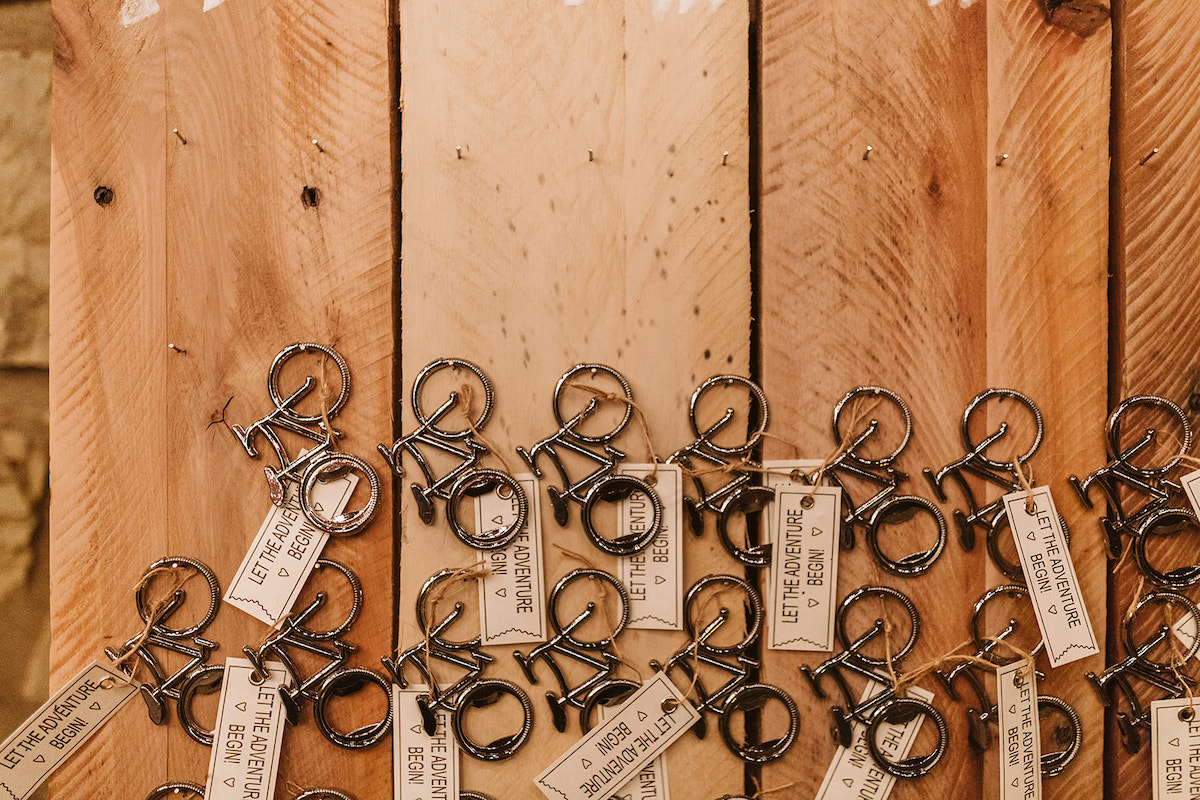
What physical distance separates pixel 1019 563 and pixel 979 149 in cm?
46

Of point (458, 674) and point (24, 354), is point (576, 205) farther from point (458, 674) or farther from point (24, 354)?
point (24, 354)

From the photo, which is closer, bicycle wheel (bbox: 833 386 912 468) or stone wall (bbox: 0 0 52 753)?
bicycle wheel (bbox: 833 386 912 468)

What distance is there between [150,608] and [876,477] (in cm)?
82

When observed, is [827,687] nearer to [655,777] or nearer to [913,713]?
[913,713]

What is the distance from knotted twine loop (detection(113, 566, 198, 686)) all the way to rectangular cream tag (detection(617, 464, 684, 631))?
49 cm

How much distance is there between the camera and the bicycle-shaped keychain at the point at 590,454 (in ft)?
2.67

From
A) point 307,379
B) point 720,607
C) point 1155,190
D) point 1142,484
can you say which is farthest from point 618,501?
point 1155,190

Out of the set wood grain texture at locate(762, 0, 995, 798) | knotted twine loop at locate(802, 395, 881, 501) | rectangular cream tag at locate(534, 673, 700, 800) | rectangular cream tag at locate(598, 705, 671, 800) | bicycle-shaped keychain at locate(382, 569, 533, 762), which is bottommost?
rectangular cream tag at locate(598, 705, 671, 800)

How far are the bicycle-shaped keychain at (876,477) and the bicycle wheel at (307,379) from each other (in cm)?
54

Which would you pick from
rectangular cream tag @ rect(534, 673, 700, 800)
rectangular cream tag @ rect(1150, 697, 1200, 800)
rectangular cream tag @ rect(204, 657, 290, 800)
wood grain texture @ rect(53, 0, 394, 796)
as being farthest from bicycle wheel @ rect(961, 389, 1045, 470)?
rectangular cream tag @ rect(204, 657, 290, 800)

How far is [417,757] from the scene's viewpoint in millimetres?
819

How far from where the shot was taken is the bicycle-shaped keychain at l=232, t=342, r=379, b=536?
826 millimetres

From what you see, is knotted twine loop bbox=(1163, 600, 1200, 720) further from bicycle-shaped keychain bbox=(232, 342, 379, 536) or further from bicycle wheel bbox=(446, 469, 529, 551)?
bicycle-shaped keychain bbox=(232, 342, 379, 536)

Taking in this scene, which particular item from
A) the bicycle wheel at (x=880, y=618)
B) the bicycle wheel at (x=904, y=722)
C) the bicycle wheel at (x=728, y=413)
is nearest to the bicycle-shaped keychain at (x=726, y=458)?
the bicycle wheel at (x=728, y=413)
